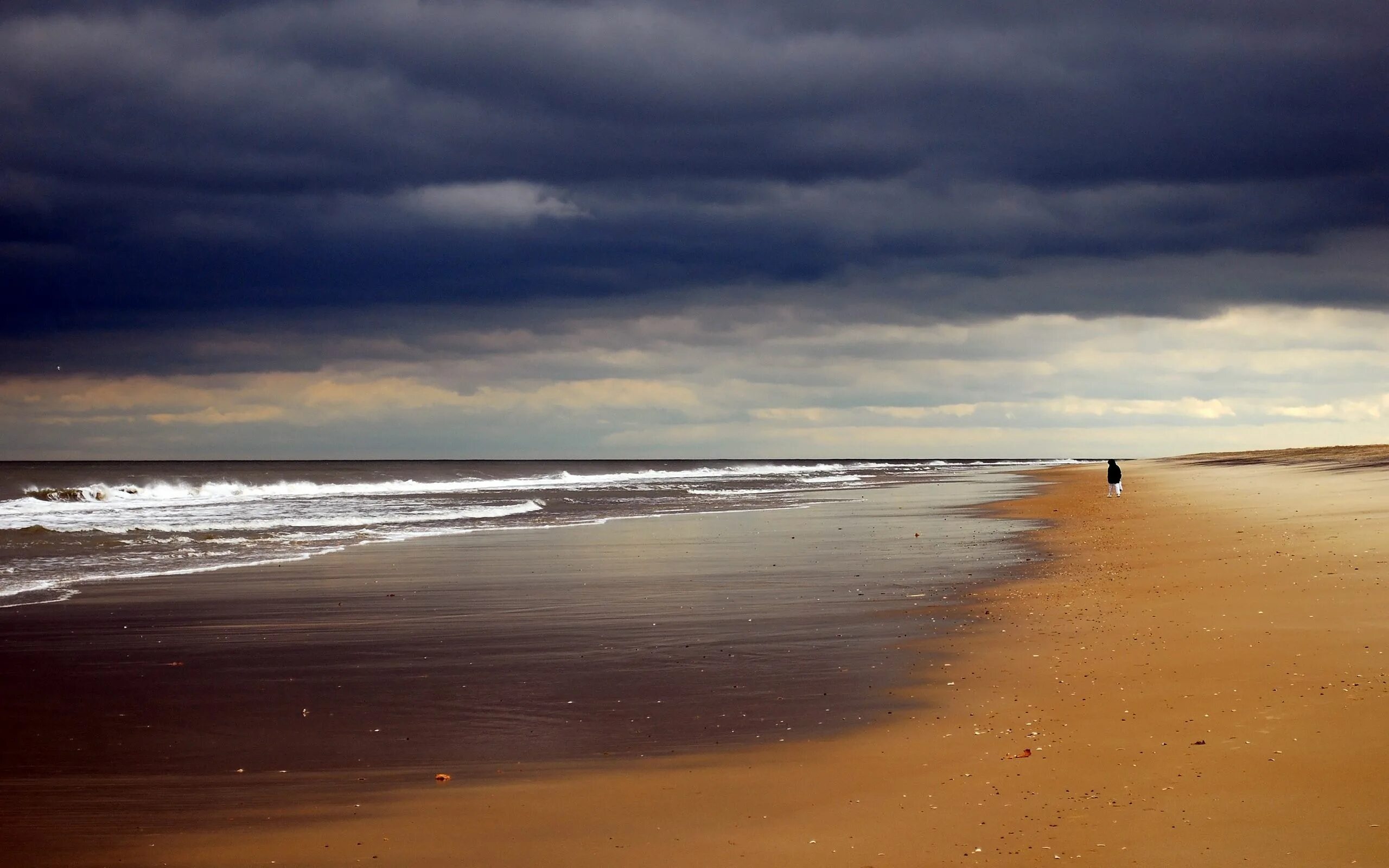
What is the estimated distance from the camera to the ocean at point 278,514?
19.3 m

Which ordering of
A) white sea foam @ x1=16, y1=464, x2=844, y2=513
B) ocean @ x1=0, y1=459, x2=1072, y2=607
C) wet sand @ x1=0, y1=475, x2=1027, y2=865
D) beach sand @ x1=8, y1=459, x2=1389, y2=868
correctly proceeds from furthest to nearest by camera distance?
A: white sea foam @ x1=16, y1=464, x2=844, y2=513, ocean @ x1=0, y1=459, x2=1072, y2=607, wet sand @ x1=0, y1=475, x2=1027, y2=865, beach sand @ x1=8, y1=459, x2=1389, y2=868

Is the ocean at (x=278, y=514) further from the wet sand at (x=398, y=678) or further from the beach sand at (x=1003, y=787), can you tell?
the beach sand at (x=1003, y=787)

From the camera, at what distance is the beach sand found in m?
5.31

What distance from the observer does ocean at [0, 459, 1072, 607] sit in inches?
760

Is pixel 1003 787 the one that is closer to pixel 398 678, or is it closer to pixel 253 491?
pixel 398 678

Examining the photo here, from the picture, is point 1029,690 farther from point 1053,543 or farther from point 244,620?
point 1053,543

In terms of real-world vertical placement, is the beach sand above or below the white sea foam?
below

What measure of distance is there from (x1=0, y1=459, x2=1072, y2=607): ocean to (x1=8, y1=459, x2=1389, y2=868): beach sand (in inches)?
422

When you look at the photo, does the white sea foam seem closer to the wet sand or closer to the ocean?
the ocean

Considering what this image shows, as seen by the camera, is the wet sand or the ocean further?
the ocean

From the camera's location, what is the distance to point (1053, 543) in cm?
2102

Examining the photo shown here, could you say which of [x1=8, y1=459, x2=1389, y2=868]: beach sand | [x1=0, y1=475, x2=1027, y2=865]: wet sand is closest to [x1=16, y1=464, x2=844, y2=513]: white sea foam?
[x1=0, y1=475, x2=1027, y2=865]: wet sand

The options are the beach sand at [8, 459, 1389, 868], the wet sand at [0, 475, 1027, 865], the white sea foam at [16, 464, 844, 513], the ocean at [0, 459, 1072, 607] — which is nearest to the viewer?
the beach sand at [8, 459, 1389, 868]

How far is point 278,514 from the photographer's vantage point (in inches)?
1385
